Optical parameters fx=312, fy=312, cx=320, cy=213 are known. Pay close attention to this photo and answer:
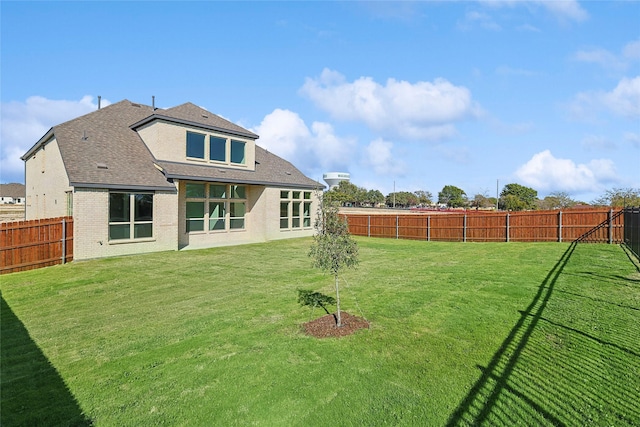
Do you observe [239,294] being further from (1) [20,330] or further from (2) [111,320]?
(1) [20,330]

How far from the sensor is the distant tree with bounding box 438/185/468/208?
284 ft

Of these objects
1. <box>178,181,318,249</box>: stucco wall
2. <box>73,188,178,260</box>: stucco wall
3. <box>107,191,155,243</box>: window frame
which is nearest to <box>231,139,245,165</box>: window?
<box>178,181,318,249</box>: stucco wall

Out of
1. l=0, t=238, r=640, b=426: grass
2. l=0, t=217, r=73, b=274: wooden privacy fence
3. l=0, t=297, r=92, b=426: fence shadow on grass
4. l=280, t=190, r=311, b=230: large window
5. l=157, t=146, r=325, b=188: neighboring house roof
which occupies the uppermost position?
l=157, t=146, r=325, b=188: neighboring house roof

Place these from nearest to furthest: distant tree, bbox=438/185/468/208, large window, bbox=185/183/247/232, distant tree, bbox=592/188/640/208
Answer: large window, bbox=185/183/247/232 < distant tree, bbox=592/188/640/208 < distant tree, bbox=438/185/468/208

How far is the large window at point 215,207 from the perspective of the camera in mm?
17453

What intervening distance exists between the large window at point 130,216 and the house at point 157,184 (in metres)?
0.04

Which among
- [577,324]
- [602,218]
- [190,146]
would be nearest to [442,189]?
[602,218]

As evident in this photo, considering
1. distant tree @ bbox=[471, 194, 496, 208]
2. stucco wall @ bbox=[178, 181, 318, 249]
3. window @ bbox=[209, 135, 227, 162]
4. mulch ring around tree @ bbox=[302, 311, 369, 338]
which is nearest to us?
mulch ring around tree @ bbox=[302, 311, 369, 338]

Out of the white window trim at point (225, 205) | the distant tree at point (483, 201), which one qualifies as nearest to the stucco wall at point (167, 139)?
the white window trim at point (225, 205)

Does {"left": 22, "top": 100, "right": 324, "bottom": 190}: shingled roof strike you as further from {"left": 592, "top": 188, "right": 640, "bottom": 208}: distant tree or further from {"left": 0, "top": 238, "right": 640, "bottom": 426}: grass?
{"left": 592, "top": 188, "right": 640, "bottom": 208}: distant tree

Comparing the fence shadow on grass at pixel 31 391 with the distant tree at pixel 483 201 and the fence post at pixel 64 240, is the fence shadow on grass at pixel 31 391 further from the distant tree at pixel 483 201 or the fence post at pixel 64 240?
the distant tree at pixel 483 201

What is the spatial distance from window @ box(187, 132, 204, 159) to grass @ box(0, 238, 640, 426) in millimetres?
9995

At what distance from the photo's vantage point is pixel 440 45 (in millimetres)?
15555

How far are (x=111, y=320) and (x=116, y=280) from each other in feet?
13.3
